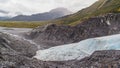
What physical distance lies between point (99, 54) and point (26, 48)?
24.7 meters

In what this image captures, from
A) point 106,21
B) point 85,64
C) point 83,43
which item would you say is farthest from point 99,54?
point 106,21

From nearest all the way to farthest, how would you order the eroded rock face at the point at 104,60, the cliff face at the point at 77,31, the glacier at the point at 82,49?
the eroded rock face at the point at 104,60
the glacier at the point at 82,49
the cliff face at the point at 77,31

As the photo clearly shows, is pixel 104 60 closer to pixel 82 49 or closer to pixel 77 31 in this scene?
pixel 82 49

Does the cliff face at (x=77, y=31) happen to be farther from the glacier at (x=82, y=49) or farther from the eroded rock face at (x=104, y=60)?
the eroded rock face at (x=104, y=60)

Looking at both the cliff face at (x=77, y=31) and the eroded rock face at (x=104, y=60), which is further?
the cliff face at (x=77, y=31)

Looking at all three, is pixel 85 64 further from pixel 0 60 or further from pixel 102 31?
pixel 102 31

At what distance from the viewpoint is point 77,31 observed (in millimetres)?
83562

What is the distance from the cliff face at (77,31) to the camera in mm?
80938

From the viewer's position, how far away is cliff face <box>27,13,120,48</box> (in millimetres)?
80938

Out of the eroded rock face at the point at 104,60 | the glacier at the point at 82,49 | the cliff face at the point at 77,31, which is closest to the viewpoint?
the eroded rock face at the point at 104,60

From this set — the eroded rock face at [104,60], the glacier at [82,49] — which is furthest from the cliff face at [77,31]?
the eroded rock face at [104,60]

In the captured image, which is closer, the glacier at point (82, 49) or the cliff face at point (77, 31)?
the glacier at point (82, 49)

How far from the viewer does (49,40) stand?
81.7 meters

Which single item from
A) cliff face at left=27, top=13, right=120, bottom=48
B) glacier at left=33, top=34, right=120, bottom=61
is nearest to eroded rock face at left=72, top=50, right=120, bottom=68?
glacier at left=33, top=34, right=120, bottom=61
